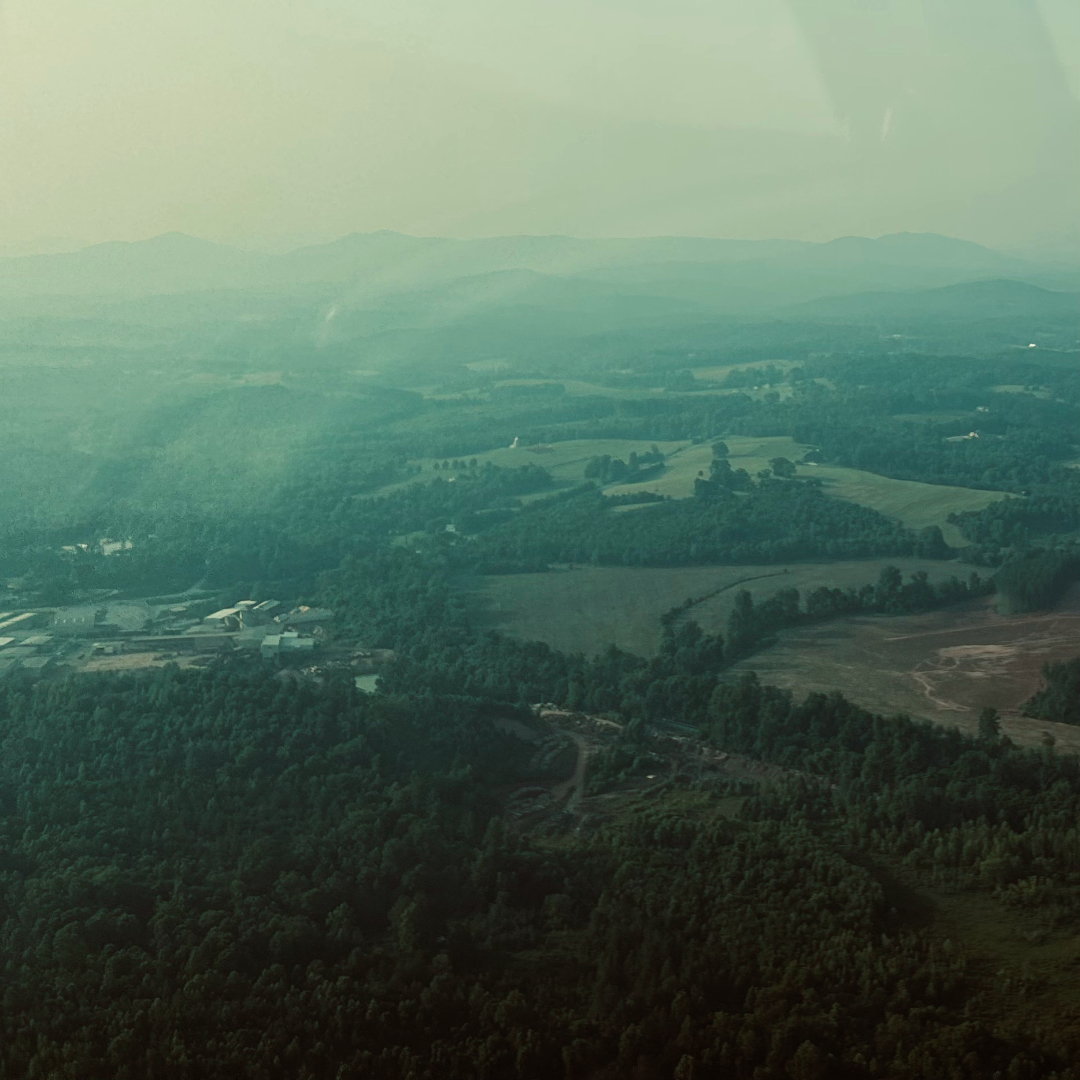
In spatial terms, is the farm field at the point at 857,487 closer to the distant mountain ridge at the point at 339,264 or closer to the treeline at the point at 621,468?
the treeline at the point at 621,468

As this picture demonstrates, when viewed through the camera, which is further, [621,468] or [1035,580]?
[621,468]

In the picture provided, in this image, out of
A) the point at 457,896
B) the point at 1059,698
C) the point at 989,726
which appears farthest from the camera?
the point at 1059,698

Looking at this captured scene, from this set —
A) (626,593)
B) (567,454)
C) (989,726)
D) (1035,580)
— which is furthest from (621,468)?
(989,726)

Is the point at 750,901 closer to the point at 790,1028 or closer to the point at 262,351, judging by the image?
the point at 790,1028

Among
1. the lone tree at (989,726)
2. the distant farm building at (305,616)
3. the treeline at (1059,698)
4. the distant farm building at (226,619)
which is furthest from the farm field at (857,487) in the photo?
the distant farm building at (226,619)

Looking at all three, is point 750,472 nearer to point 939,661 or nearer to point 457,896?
point 939,661

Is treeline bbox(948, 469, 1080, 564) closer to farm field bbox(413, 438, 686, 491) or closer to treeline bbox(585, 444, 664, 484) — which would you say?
treeline bbox(585, 444, 664, 484)
